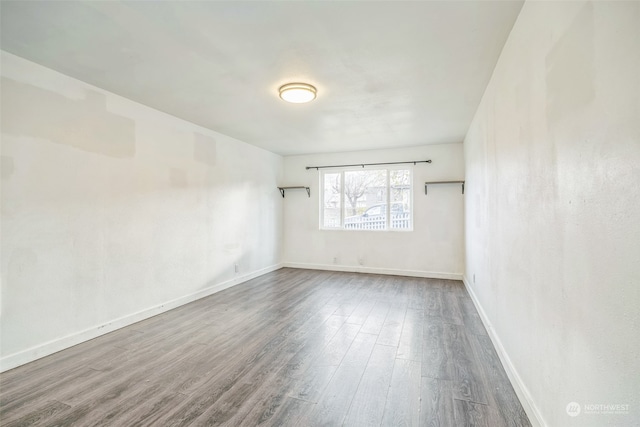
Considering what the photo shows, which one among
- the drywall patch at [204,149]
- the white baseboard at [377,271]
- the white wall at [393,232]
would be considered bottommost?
the white baseboard at [377,271]

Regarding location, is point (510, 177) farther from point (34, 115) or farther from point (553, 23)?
point (34, 115)

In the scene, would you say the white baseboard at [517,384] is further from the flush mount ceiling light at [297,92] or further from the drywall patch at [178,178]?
the drywall patch at [178,178]

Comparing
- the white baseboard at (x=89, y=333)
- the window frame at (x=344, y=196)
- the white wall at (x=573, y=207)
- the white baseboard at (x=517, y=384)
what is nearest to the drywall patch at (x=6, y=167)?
the white baseboard at (x=89, y=333)

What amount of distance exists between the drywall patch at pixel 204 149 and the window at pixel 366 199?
2.41 m

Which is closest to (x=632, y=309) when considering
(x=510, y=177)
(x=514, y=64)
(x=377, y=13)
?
(x=510, y=177)

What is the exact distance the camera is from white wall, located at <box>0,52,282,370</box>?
90.4 inches

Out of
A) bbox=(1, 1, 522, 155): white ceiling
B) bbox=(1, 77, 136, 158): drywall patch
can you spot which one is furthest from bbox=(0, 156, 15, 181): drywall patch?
bbox=(1, 1, 522, 155): white ceiling

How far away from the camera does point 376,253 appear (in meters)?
5.64

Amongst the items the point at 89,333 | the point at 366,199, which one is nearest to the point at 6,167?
the point at 89,333

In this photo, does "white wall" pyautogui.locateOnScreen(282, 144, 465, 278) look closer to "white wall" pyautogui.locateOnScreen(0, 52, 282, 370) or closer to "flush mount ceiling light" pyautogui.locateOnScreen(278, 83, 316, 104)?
"white wall" pyautogui.locateOnScreen(0, 52, 282, 370)

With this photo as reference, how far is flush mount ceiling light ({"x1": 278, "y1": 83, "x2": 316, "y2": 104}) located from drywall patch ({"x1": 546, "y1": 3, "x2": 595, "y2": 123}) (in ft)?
6.23

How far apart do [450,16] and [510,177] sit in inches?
45.7

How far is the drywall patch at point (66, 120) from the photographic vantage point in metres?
2.28

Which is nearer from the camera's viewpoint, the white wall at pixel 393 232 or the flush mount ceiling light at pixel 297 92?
the flush mount ceiling light at pixel 297 92
